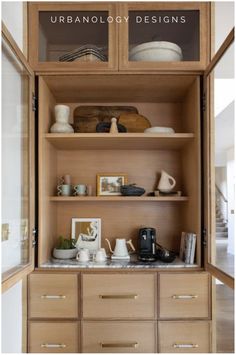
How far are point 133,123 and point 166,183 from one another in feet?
1.39

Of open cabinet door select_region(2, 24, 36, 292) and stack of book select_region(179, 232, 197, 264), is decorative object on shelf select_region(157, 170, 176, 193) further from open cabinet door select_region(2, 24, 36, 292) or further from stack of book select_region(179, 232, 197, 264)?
open cabinet door select_region(2, 24, 36, 292)

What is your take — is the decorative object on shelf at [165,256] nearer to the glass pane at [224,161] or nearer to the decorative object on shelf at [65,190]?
the glass pane at [224,161]

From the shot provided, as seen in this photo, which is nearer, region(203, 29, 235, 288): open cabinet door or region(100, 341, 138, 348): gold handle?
region(203, 29, 235, 288): open cabinet door

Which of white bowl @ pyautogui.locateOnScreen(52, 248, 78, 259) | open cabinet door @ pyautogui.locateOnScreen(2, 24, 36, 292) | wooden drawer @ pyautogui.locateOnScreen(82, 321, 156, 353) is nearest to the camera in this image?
open cabinet door @ pyautogui.locateOnScreen(2, 24, 36, 292)

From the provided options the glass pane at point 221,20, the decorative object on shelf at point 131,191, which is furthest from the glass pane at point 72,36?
the decorative object on shelf at point 131,191

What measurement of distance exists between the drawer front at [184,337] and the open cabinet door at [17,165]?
2.47 feet

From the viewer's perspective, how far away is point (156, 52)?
5.66 feet

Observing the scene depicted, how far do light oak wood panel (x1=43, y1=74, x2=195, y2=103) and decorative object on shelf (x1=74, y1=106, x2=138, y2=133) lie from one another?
0.21 ft

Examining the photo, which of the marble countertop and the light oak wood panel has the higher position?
the light oak wood panel

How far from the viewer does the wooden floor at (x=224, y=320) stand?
1.49 m

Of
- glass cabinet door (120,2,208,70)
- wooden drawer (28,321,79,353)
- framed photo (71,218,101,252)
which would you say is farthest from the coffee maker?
glass cabinet door (120,2,208,70)

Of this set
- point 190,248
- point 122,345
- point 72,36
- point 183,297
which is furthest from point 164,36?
point 122,345

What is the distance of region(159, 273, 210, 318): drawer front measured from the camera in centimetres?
165

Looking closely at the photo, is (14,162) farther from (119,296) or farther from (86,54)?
(119,296)
